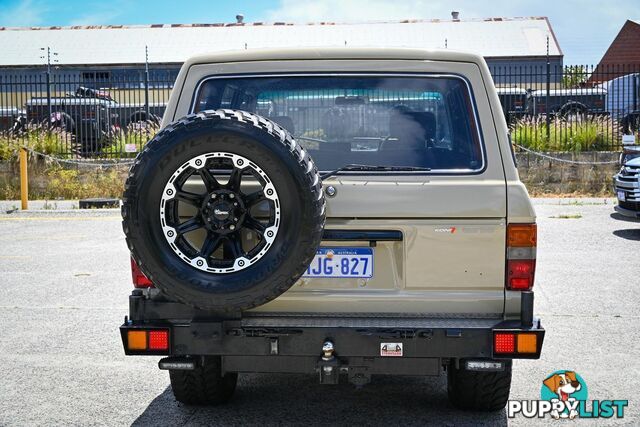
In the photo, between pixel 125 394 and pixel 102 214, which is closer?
pixel 125 394

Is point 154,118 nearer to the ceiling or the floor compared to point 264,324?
A: nearer to the ceiling

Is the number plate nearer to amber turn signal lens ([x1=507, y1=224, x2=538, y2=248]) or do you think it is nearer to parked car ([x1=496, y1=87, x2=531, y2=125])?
amber turn signal lens ([x1=507, y1=224, x2=538, y2=248])

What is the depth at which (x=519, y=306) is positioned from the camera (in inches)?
161

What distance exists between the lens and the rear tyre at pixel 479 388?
456 cm

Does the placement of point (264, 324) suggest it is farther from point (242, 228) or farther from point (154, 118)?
point (154, 118)

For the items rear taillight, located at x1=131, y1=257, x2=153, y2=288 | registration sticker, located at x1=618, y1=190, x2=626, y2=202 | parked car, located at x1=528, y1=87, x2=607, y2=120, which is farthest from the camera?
parked car, located at x1=528, y1=87, x2=607, y2=120

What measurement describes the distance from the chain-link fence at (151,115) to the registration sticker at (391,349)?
1629 centimetres

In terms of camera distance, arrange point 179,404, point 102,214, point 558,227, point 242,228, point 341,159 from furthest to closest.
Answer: point 102,214
point 558,227
point 179,404
point 341,159
point 242,228

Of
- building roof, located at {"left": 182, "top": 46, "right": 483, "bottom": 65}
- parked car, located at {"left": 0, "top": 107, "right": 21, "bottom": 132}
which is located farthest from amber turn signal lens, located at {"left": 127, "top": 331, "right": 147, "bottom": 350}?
parked car, located at {"left": 0, "top": 107, "right": 21, "bottom": 132}

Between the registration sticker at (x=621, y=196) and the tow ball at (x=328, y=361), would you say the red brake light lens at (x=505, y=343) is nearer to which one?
the tow ball at (x=328, y=361)

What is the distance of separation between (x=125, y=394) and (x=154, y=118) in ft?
57.2

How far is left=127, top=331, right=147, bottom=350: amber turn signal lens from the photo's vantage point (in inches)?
161

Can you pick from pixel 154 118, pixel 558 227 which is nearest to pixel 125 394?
pixel 558 227

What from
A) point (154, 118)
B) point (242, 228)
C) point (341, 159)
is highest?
point (154, 118)
